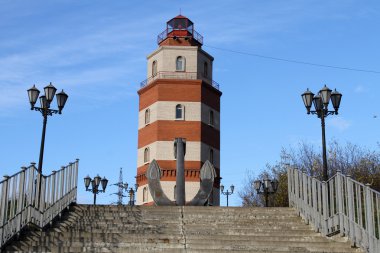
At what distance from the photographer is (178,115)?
1644 inches

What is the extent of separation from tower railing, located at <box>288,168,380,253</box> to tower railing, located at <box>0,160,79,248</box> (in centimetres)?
598

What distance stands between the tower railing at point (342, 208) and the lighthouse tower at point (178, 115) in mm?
25845

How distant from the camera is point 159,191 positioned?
765 inches

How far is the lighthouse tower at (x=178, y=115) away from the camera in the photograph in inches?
1586

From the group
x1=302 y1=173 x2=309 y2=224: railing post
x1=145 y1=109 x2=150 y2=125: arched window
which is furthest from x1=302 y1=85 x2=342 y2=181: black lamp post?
x1=145 y1=109 x2=150 y2=125: arched window

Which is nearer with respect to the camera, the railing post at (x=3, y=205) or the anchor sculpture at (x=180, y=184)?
the railing post at (x=3, y=205)

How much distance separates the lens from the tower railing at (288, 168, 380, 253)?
9969 millimetres

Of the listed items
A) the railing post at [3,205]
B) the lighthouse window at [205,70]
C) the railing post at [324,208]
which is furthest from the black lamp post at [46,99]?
the lighthouse window at [205,70]

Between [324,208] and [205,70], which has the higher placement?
[205,70]

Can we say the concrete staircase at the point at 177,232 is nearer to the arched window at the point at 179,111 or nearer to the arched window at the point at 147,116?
the arched window at the point at 179,111

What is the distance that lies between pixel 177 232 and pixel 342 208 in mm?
3519

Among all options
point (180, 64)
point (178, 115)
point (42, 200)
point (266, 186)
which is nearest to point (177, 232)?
point (42, 200)

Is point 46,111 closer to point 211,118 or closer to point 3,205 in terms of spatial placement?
point 3,205

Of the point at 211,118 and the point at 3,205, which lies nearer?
the point at 3,205
